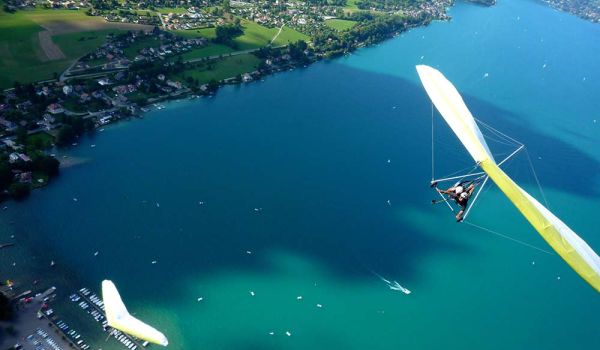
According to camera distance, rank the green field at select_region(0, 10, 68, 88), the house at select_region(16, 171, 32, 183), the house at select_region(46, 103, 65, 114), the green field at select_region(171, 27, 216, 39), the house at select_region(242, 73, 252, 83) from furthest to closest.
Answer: the green field at select_region(171, 27, 216, 39) < the house at select_region(242, 73, 252, 83) < the green field at select_region(0, 10, 68, 88) < the house at select_region(46, 103, 65, 114) < the house at select_region(16, 171, 32, 183)

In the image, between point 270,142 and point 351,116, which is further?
point 351,116

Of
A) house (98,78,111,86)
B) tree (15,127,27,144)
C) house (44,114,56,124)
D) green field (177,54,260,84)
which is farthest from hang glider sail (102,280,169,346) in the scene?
green field (177,54,260,84)

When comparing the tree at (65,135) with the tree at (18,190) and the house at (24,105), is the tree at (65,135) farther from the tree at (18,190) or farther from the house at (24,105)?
the tree at (18,190)

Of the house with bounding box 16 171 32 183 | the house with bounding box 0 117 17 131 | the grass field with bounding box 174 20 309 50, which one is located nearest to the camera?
the house with bounding box 16 171 32 183

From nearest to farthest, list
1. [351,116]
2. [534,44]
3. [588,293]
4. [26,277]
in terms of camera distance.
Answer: [26,277] < [588,293] < [351,116] < [534,44]

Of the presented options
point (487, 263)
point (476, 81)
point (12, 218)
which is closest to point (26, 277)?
point (12, 218)

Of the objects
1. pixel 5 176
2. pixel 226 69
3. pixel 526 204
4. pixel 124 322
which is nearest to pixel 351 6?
pixel 226 69

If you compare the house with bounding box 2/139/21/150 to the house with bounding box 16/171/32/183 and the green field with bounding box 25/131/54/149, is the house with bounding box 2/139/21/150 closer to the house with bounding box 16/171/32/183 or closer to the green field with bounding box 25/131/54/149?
the green field with bounding box 25/131/54/149

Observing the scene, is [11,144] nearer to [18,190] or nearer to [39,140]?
[39,140]

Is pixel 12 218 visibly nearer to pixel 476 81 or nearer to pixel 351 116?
pixel 351 116
